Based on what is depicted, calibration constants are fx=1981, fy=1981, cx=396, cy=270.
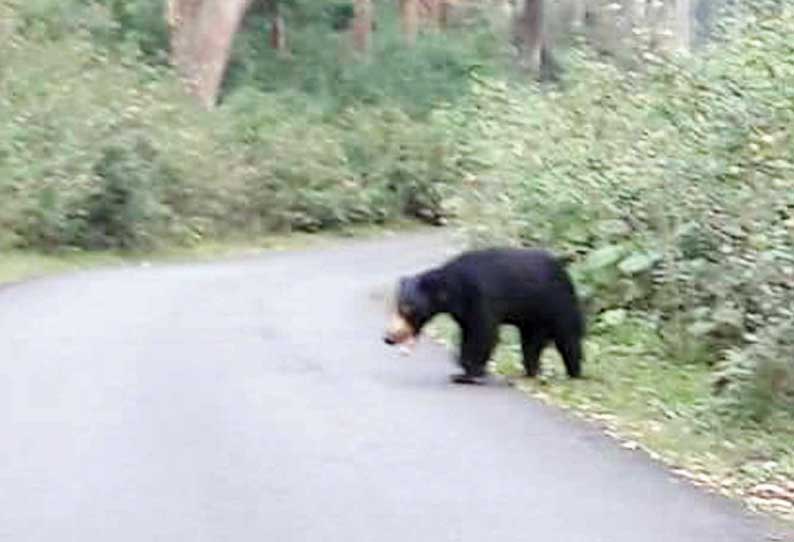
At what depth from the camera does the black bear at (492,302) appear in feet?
48.9

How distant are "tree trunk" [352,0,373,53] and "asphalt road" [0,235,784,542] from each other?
122 ft

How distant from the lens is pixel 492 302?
588 inches

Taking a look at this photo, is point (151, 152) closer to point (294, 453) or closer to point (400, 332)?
point (400, 332)

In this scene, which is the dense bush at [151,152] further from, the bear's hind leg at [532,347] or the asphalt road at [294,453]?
the bear's hind leg at [532,347]

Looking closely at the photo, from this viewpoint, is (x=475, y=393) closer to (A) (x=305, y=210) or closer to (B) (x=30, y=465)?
(B) (x=30, y=465)

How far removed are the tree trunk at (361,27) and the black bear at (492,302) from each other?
42.2m

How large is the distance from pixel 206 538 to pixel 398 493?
149cm

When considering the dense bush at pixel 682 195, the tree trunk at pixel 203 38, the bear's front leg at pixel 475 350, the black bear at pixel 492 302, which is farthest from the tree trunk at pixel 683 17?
the bear's front leg at pixel 475 350

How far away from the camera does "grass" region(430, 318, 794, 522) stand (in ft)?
35.1

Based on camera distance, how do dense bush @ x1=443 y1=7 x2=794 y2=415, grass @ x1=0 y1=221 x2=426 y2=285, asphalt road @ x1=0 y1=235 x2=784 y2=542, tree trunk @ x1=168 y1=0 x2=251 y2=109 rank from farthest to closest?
tree trunk @ x1=168 y1=0 x2=251 y2=109
grass @ x1=0 y1=221 x2=426 y2=285
dense bush @ x1=443 y1=7 x2=794 y2=415
asphalt road @ x1=0 y1=235 x2=784 y2=542

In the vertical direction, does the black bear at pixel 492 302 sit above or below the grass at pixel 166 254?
above

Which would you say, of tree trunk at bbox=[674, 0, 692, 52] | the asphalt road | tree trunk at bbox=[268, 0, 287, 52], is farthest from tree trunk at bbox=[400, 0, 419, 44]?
the asphalt road

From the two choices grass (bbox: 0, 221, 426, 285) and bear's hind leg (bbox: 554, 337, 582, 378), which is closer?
bear's hind leg (bbox: 554, 337, 582, 378)

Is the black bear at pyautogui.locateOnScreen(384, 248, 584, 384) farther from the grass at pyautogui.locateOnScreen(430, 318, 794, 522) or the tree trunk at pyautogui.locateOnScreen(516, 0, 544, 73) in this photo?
the tree trunk at pyautogui.locateOnScreen(516, 0, 544, 73)
